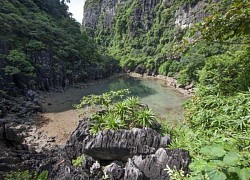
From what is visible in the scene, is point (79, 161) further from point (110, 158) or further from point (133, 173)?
point (133, 173)

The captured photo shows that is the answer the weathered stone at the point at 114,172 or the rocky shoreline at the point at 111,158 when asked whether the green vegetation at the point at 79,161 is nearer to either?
the rocky shoreline at the point at 111,158

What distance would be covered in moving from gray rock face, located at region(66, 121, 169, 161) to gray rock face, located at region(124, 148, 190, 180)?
1.89 ft

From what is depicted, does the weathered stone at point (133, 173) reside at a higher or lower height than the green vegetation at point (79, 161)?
higher

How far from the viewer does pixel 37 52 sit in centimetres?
3322

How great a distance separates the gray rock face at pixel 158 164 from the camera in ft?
19.7

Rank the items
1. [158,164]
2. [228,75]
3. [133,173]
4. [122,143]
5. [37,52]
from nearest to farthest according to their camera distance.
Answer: [158,164], [133,173], [228,75], [122,143], [37,52]

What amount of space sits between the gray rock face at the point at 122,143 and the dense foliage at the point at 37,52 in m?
21.2

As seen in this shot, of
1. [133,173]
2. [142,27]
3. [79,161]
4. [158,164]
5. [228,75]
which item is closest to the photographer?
[158,164]

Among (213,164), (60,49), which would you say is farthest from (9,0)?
(213,164)

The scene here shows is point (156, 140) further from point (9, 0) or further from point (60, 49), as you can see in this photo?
point (9, 0)

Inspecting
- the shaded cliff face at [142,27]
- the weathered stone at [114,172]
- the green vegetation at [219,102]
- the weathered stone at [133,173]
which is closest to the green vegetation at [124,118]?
the green vegetation at [219,102]

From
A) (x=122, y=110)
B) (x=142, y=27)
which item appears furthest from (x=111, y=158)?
(x=142, y=27)

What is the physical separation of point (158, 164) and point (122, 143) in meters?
1.73

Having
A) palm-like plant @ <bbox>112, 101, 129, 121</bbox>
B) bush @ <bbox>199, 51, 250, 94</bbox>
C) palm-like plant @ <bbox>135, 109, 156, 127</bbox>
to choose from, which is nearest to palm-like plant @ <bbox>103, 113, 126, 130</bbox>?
palm-like plant @ <bbox>112, 101, 129, 121</bbox>
